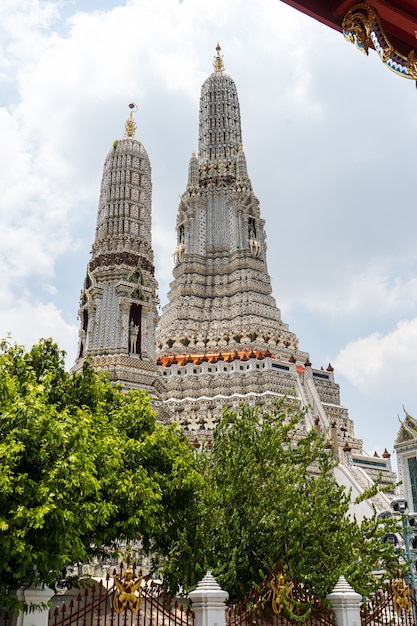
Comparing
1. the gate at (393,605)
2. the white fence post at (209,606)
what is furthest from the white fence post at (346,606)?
the white fence post at (209,606)

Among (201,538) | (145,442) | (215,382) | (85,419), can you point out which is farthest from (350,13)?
(215,382)

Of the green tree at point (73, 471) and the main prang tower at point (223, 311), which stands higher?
the main prang tower at point (223, 311)

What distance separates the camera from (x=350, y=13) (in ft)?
29.0

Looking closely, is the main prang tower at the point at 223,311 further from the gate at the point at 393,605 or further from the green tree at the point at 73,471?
the gate at the point at 393,605

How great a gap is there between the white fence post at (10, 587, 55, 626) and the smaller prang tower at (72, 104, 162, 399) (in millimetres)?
24637

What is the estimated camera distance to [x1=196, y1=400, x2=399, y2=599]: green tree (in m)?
14.7

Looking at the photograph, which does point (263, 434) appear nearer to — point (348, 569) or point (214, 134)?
point (348, 569)

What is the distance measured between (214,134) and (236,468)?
5664cm

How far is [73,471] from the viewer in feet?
37.2

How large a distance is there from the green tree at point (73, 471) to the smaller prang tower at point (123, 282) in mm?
18670

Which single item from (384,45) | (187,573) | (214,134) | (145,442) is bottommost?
(187,573)

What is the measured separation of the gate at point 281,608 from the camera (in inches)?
491

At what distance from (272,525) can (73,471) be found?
5542mm

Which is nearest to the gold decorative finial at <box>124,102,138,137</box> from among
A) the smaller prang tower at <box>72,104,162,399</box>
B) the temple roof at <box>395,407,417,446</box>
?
the smaller prang tower at <box>72,104,162,399</box>
